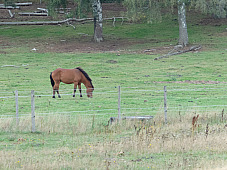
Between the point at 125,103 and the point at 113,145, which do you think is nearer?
the point at 113,145

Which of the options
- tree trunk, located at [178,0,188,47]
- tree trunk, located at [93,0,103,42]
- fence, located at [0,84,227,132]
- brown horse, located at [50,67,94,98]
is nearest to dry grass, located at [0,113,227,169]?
fence, located at [0,84,227,132]

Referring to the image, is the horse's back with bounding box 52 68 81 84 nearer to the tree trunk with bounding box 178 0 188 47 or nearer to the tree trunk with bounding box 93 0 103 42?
the tree trunk with bounding box 93 0 103 42

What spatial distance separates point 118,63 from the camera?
3148 cm

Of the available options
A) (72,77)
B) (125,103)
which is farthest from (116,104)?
(72,77)

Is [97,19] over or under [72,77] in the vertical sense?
over

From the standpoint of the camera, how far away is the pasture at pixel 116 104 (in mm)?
9867

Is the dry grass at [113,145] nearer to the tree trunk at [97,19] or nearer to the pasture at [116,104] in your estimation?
the pasture at [116,104]

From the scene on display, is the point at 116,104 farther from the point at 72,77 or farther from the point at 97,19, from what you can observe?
the point at 97,19

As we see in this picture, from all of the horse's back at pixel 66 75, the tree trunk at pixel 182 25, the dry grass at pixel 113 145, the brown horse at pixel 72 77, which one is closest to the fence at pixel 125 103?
the brown horse at pixel 72 77

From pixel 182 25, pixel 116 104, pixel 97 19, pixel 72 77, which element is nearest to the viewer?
pixel 116 104

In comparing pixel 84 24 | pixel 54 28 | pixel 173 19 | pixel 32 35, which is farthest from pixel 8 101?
pixel 173 19

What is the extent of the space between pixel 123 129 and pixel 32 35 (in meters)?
33.1

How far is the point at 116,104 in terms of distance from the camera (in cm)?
1773

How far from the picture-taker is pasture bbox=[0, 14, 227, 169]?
9867mm
